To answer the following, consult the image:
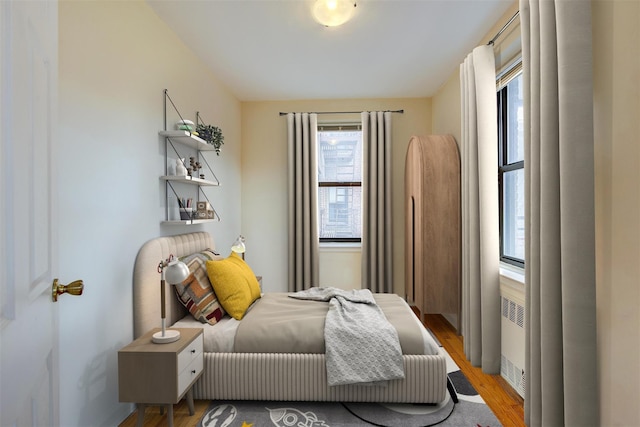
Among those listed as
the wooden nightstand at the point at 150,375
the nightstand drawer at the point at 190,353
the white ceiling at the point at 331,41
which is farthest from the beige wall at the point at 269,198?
the wooden nightstand at the point at 150,375

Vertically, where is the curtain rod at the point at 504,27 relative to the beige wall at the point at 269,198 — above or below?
above

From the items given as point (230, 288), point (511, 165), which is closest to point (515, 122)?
point (511, 165)

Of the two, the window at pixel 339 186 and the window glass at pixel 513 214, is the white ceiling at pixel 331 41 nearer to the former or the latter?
the window at pixel 339 186

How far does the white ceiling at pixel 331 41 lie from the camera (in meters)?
2.32

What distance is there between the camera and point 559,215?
156 cm

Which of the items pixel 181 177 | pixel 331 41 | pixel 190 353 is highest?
pixel 331 41

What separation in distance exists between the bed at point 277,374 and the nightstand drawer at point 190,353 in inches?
4.8

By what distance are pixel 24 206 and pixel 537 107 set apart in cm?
203

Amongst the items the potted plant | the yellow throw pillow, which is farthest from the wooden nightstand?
the potted plant

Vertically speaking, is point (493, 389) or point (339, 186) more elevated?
point (339, 186)

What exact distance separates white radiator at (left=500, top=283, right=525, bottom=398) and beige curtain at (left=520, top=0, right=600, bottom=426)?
0.46m

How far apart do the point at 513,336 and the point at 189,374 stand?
210cm

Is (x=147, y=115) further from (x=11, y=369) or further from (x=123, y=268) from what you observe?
(x=11, y=369)

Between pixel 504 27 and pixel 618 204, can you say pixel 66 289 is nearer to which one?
pixel 618 204
